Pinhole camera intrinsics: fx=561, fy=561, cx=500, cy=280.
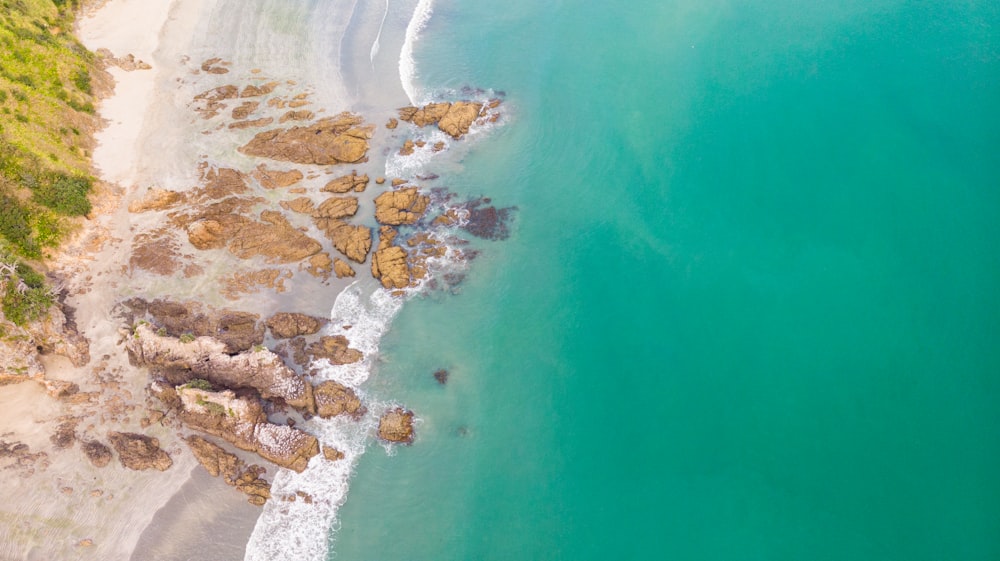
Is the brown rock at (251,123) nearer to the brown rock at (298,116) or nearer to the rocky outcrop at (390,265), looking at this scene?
the brown rock at (298,116)

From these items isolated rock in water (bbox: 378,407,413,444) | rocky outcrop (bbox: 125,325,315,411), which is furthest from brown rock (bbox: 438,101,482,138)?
isolated rock in water (bbox: 378,407,413,444)

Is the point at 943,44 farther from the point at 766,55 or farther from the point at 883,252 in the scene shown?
the point at 883,252

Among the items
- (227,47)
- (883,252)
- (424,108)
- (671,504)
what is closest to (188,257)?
(424,108)

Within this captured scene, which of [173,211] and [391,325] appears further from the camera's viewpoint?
[173,211]

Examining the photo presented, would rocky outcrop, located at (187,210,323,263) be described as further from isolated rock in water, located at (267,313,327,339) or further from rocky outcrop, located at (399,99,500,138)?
rocky outcrop, located at (399,99,500,138)

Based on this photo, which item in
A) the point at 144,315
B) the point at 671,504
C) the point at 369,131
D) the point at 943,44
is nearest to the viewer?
the point at 671,504

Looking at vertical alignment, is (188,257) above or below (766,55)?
below
